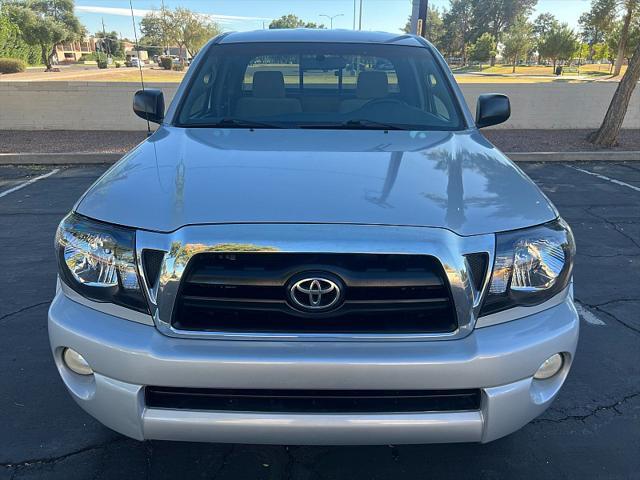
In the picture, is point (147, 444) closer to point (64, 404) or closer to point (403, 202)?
point (64, 404)

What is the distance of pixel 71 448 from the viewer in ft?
7.81

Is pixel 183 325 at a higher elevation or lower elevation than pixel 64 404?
higher

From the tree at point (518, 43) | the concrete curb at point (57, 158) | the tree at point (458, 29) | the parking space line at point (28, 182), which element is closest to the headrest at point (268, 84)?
the parking space line at point (28, 182)

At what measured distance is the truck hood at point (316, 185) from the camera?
1.82 metres

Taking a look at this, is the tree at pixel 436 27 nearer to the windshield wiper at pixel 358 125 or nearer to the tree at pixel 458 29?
the tree at pixel 458 29

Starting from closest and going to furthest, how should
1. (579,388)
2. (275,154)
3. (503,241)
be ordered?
(503,241)
(275,154)
(579,388)

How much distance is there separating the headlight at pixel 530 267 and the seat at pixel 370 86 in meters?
1.67

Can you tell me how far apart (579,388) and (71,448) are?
2.63 m

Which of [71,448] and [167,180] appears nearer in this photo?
[167,180]

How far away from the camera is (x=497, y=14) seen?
83.1 meters

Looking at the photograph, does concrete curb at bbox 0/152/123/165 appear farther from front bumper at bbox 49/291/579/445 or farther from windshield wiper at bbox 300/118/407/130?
front bumper at bbox 49/291/579/445

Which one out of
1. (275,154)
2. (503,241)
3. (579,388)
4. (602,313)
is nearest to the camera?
(503,241)

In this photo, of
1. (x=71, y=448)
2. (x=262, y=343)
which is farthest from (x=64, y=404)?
(x=262, y=343)

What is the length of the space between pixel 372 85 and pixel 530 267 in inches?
75.1
